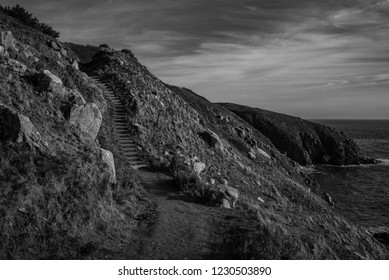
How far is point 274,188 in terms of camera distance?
3027 cm

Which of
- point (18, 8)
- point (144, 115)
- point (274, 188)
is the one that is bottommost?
point (274, 188)

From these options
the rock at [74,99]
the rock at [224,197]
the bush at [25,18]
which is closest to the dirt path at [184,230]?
the rock at [224,197]

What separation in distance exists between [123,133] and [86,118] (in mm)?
5495

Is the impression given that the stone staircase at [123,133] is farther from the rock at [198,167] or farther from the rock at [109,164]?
the rock at [109,164]

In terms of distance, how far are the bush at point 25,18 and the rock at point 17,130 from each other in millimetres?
26260

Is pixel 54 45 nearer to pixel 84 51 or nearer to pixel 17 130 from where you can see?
pixel 17 130

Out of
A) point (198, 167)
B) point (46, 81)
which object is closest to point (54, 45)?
point (46, 81)

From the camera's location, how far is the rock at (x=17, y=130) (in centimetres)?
1312

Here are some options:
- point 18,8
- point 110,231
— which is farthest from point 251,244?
point 18,8

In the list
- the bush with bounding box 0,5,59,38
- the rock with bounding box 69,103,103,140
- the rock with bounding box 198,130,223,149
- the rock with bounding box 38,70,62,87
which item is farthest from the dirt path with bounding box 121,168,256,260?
the bush with bounding box 0,5,59,38

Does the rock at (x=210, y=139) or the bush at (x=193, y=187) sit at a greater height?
the rock at (x=210, y=139)

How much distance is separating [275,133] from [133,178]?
82.7 meters

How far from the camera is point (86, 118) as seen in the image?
63.5ft

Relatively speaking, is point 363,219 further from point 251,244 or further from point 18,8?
point 18,8
